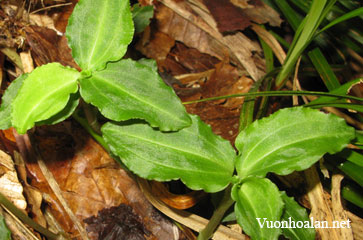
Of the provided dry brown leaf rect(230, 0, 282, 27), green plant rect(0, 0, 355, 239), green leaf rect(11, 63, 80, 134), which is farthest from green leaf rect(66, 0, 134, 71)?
dry brown leaf rect(230, 0, 282, 27)

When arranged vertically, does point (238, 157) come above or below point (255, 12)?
below

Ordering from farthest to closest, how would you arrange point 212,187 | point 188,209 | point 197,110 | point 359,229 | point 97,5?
point 197,110, point 188,209, point 359,229, point 97,5, point 212,187

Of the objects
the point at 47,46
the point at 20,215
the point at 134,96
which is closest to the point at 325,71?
the point at 134,96

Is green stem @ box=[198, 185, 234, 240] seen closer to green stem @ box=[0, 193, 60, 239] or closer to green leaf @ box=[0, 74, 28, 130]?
green stem @ box=[0, 193, 60, 239]

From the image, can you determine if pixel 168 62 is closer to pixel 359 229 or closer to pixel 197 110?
pixel 197 110

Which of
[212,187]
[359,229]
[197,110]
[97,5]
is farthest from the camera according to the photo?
[197,110]

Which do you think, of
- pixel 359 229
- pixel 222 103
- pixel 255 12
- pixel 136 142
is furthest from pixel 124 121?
pixel 255 12
